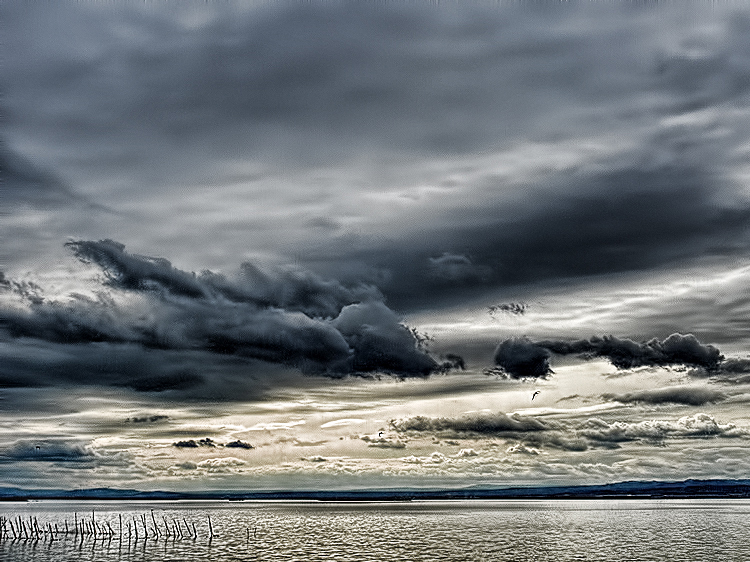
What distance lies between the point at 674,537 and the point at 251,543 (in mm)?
88499

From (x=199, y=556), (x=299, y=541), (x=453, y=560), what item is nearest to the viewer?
(x=453, y=560)

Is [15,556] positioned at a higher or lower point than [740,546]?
higher

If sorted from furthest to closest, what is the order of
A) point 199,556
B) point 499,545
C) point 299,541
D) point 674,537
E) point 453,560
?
point 674,537, point 299,541, point 499,545, point 199,556, point 453,560

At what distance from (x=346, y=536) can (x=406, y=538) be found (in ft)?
47.1

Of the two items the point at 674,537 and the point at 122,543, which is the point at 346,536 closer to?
the point at 122,543

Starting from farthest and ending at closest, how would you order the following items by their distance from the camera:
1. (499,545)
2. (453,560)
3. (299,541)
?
1. (299,541)
2. (499,545)
3. (453,560)

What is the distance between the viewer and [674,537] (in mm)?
155875

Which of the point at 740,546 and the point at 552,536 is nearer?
the point at 740,546

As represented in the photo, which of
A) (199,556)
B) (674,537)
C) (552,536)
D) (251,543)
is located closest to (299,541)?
(251,543)

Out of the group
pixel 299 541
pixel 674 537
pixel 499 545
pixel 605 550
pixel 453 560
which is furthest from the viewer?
pixel 674 537

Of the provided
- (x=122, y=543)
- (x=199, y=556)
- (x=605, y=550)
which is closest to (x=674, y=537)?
(x=605, y=550)

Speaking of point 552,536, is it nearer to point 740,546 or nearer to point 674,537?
point 674,537

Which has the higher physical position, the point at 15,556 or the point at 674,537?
the point at 15,556

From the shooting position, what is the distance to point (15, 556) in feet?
389
